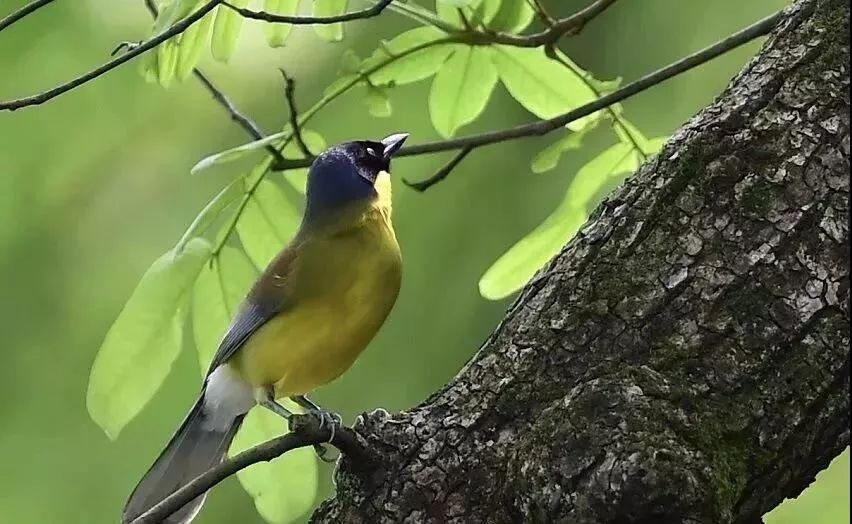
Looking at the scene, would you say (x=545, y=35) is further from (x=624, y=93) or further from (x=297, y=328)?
(x=297, y=328)

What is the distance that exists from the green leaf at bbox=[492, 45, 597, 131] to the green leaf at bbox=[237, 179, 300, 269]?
228 millimetres

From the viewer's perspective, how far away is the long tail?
2.94 feet

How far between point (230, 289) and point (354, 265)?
4.1 inches

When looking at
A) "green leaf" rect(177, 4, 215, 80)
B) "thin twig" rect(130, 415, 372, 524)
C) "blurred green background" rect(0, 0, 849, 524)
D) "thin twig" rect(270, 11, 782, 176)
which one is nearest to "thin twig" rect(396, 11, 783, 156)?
"thin twig" rect(270, 11, 782, 176)

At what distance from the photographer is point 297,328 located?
87 cm

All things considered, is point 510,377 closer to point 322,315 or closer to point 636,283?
point 636,283

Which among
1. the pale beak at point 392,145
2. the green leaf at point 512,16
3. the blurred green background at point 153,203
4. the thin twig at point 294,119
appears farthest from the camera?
the blurred green background at point 153,203

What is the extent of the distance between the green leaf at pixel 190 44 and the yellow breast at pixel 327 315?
0.59 ft

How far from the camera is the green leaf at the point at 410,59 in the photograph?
3.01 ft

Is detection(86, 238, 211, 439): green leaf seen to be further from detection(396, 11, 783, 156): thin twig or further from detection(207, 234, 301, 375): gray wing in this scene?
detection(396, 11, 783, 156): thin twig

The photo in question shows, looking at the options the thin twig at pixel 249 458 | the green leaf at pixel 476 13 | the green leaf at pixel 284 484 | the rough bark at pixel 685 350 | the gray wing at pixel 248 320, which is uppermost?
the green leaf at pixel 476 13

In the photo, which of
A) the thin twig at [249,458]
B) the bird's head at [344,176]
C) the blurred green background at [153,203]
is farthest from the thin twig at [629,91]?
the blurred green background at [153,203]

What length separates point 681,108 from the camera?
4.80ft

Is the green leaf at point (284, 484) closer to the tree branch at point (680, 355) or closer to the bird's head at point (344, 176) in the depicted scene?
the tree branch at point (680, 355)
